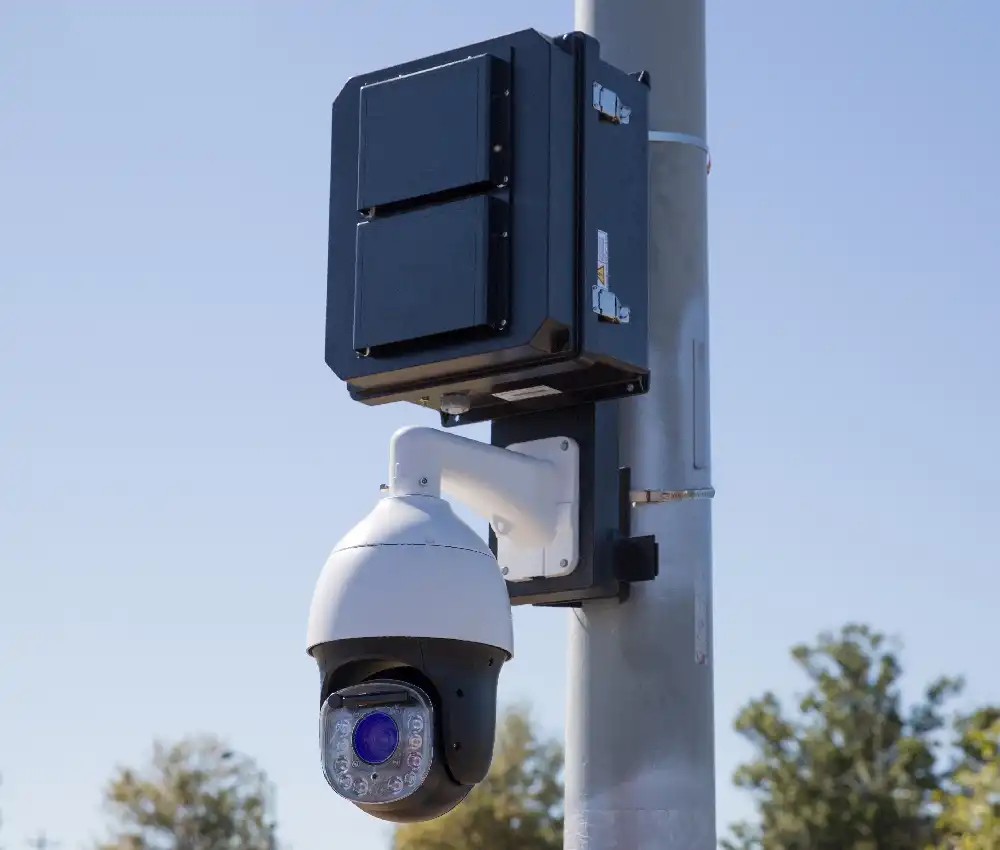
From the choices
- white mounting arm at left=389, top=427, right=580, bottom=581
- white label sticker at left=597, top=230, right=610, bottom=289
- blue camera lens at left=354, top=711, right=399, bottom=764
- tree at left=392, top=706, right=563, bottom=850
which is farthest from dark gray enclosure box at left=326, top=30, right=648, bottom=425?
tree at left=392, top=706, right=563, bottom=850

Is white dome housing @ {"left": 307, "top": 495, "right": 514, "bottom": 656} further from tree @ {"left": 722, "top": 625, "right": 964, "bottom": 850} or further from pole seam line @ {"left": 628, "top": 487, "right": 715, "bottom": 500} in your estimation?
tree @ {"left": 722, "top": 625, "right": 964, "bottom": 850}

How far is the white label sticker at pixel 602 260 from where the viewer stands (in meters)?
2.85

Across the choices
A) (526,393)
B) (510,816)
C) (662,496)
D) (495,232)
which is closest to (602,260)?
(495,232)

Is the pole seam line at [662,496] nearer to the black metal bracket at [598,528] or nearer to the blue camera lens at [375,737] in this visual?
the black metal bracket at [598,528]

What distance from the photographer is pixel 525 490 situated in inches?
120

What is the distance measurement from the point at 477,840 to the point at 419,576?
81.3 feet

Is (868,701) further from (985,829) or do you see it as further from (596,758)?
(596,758)

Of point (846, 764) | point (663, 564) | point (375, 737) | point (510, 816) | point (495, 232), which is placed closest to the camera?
point (375, 737)

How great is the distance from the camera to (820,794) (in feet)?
128

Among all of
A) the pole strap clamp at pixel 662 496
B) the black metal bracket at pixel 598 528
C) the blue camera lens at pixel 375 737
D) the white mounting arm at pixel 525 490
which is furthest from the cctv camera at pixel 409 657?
the pole strap clamp at pixel 662 496

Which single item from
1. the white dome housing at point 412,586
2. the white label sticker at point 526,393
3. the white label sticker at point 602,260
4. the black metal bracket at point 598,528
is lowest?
the white dome housing at point 412,586

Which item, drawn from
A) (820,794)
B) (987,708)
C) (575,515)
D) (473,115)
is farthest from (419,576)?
(820,794)

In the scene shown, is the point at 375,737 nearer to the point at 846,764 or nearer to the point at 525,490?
the point at 525,490

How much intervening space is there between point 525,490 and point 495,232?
0.49 metres
